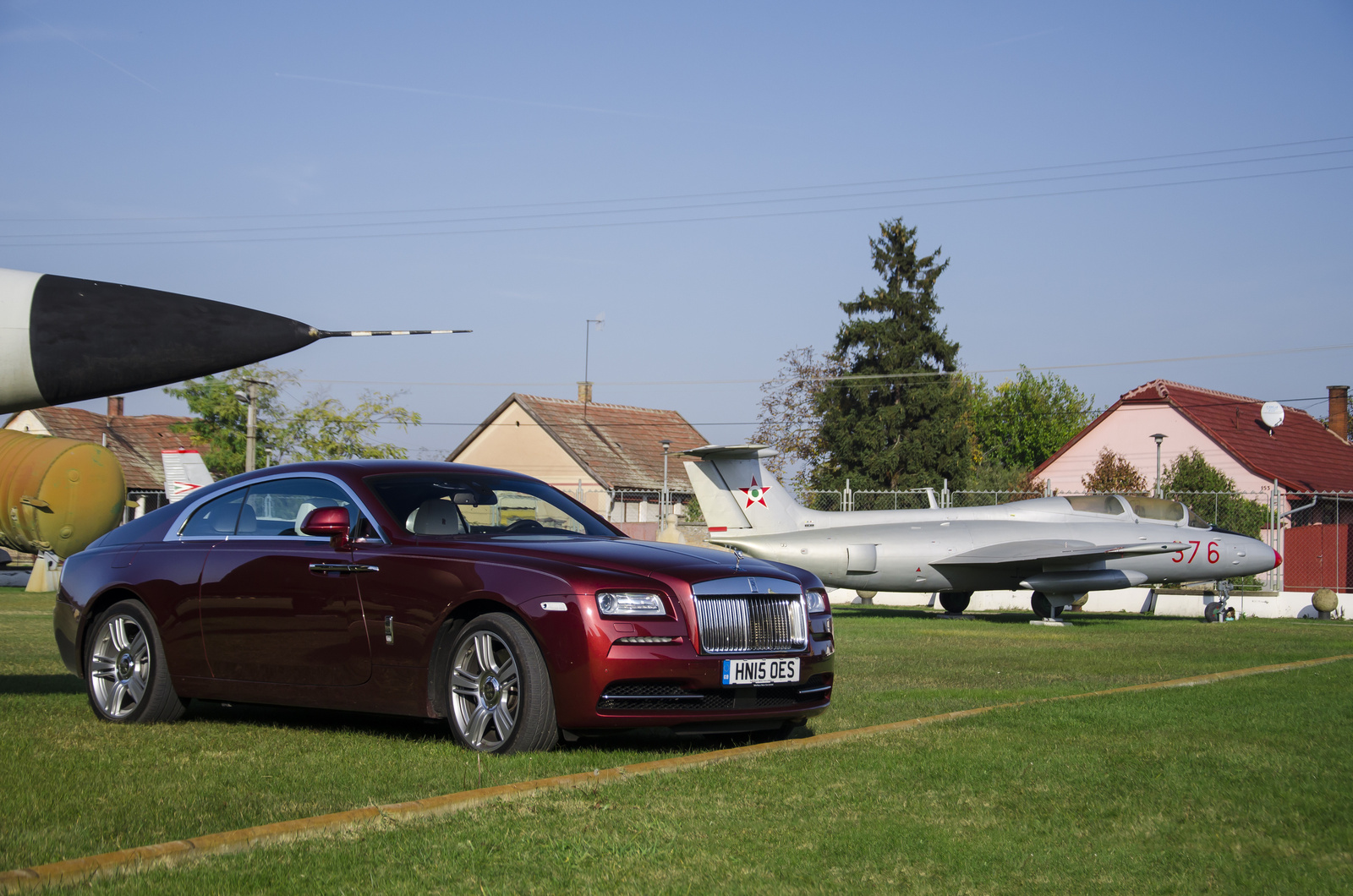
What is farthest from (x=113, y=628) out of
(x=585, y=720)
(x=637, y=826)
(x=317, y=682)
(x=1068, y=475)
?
(x=1068, y=475)

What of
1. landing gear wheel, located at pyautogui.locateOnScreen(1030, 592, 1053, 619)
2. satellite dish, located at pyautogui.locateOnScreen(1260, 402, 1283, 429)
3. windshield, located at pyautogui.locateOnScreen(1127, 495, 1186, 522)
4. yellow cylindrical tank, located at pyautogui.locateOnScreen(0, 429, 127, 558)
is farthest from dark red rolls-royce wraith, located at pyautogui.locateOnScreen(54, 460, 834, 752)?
satellite dish, located at pyautogui.locateOnScreen(1260, 402, 1283, 429)

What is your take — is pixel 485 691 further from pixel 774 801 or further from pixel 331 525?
pixel 774 801

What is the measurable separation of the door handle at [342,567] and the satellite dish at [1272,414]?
49.0 m

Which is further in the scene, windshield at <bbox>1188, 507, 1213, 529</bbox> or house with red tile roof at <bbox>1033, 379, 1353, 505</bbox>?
house with red tile roof at <bbox>1033, 379, 1353, 505</bbox>

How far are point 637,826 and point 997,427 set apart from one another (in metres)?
83.1

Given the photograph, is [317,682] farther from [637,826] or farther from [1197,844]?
[1197,844]

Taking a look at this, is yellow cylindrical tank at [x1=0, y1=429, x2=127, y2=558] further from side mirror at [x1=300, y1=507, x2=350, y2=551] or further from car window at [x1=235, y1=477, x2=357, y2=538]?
side mirror at [x1=300, y1=507, x2=350, y2=551]

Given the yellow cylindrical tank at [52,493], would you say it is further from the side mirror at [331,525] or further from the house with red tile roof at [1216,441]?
the house with red tile roof at [1216,441]

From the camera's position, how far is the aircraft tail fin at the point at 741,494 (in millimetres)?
24469

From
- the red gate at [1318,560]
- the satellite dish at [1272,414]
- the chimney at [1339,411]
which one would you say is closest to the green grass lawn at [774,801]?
the red gate at [1318,560]

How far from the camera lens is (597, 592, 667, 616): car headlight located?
6.38 meters

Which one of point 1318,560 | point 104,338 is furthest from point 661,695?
point 1318,560

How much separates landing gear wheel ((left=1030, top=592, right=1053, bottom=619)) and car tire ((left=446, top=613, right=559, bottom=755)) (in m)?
18.8

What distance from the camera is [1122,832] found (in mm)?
4715
